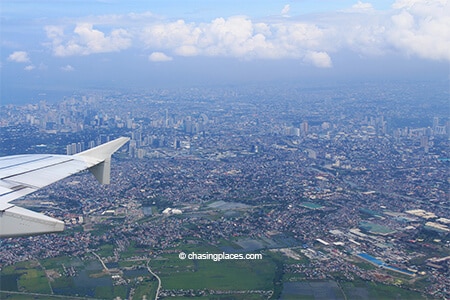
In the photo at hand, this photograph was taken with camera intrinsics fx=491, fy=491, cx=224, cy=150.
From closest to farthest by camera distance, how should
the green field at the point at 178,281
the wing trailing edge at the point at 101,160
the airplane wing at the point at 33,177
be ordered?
the airplane wing at the point at 33,177 → the wing trailing edge at the point at 101,160 → the green field at the point at 178,281

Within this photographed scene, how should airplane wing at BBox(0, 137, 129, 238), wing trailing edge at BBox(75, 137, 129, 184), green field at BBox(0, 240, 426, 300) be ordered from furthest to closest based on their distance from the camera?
green field at BBox(0, 240, 426, 300) < wing trailing edge at BBox(75, 137, 129, 184) < airplane wing at BBox(0, 137, 129, 238)

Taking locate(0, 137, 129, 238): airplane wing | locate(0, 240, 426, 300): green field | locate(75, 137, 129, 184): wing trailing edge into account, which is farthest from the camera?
locate(0, 240, 426, 300): green field

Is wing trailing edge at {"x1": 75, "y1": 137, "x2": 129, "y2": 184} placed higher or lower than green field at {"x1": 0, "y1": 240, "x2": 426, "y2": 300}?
higher

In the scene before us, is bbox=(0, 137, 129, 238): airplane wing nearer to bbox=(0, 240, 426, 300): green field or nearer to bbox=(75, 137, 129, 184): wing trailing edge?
bbox=(75, 137, 129, 184): wing trailing edge

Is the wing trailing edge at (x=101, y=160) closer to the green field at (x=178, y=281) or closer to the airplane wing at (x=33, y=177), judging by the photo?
the airplane wing at (x=33, y=177)

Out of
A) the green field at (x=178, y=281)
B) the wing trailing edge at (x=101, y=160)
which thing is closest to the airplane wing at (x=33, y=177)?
the wing trailing edge at (x=101, y=160)

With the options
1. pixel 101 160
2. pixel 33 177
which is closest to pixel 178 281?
pixel 101 160

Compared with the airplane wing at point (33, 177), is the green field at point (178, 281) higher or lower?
lower

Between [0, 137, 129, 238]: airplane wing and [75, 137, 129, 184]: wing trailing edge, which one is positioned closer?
[0, 137, 129, 238]: airplane wing

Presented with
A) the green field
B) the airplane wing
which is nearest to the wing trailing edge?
the airplane wing
